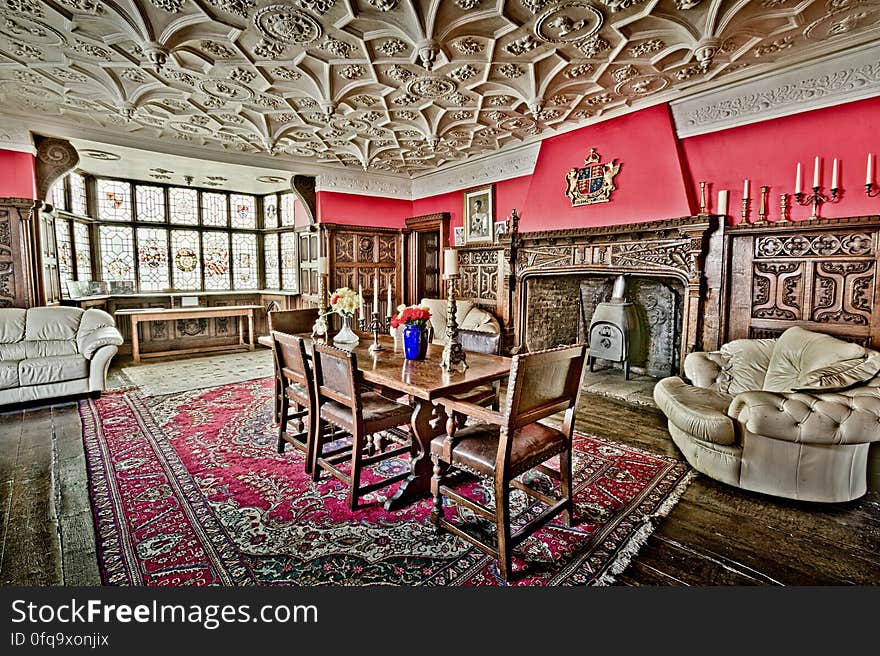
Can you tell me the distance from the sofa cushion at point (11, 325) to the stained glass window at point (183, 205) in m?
3.51

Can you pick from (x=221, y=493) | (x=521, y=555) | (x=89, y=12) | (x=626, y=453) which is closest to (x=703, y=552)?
(x=521, y=555)

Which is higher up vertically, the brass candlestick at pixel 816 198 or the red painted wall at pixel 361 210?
the red painted wall at pixel 361 210

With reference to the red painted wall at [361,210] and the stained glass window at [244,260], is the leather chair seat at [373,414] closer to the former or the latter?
the red painted wall at [361,210]

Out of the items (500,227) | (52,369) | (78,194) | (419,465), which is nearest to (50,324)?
(52,369)

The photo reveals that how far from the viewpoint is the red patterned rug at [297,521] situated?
1.88m

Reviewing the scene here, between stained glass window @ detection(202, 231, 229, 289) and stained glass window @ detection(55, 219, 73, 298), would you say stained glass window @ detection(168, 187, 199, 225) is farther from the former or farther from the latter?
stained glass window @ detection(55, 219, 73, 298)

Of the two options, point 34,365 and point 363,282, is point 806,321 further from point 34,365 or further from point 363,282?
point 34,365

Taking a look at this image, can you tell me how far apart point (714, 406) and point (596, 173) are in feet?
9.43

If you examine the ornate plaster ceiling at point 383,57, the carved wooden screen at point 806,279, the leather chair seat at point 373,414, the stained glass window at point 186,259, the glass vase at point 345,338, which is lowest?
the leather chair seat at point 373,414

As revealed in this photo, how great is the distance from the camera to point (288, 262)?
26.8ft

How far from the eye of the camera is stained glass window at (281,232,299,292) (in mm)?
8048

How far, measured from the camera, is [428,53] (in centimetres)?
322

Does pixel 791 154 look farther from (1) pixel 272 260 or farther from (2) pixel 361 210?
(1) pixel 272 260

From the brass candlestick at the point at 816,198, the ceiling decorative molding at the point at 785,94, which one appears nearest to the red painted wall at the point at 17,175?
the ceiling decorative molding at the point at 785,94
